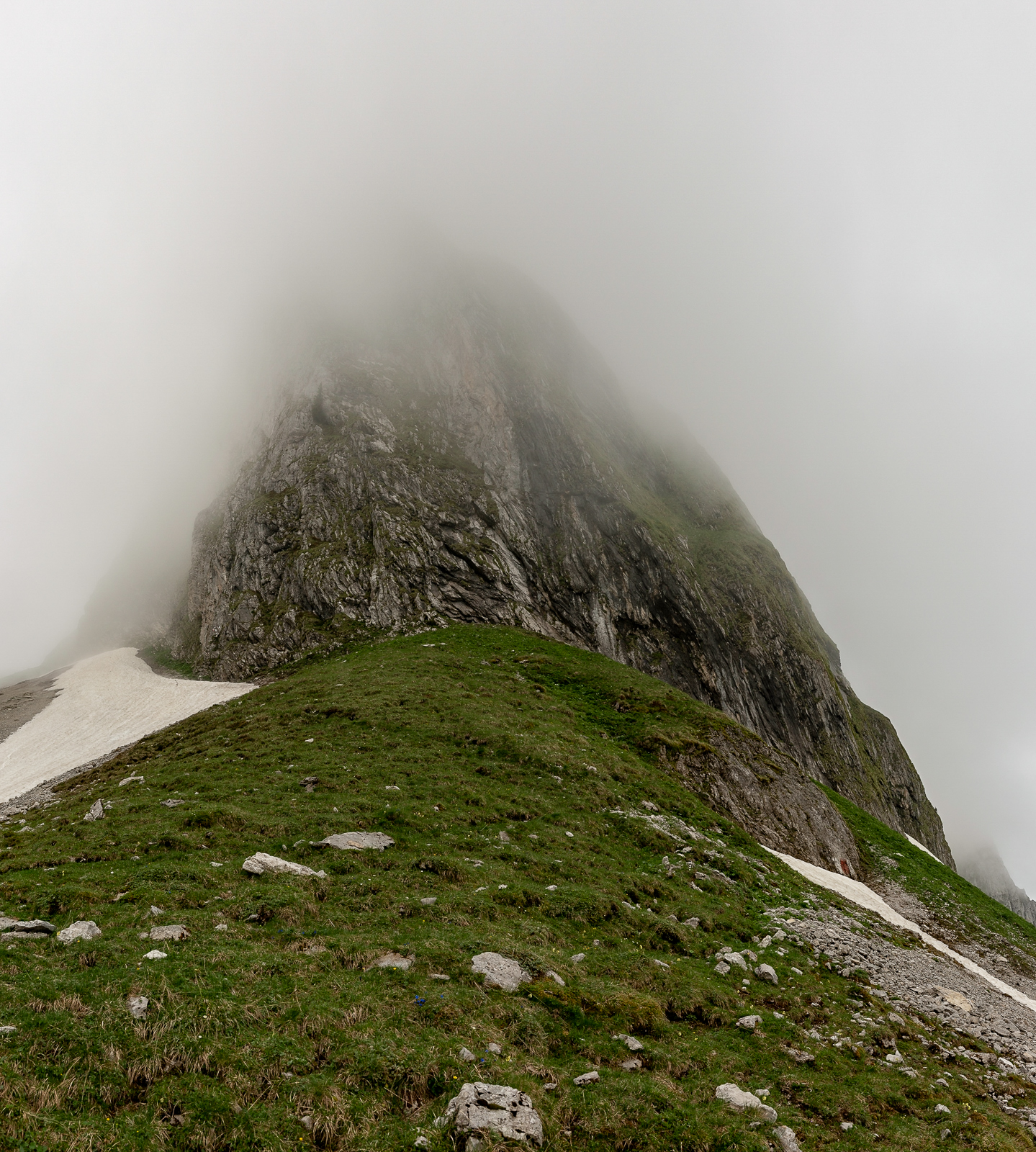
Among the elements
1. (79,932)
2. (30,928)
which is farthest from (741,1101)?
(30,928)

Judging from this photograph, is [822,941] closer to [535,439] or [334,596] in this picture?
[334,596]

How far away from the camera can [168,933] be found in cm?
1388

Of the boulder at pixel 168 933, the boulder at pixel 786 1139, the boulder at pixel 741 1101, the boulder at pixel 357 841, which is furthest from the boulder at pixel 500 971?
the boulder at pixel 357 841

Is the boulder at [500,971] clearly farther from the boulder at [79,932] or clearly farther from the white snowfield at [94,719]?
the white snowfield at [94,719]

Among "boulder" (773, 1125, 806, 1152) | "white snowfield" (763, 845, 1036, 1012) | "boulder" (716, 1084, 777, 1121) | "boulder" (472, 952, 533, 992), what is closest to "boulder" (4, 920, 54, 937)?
"boulder" (472, 952, 533, 992)

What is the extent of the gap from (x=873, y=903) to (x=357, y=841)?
1400 inches

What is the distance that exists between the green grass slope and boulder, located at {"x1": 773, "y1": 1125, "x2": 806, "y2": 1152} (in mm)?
315

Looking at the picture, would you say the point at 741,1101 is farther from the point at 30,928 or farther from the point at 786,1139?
the point at 30,928

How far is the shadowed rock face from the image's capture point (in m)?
70.4

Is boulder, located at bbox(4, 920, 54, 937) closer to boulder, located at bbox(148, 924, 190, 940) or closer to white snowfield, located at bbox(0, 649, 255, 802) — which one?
boulder, located at bbox(148, 924, 190, 940)

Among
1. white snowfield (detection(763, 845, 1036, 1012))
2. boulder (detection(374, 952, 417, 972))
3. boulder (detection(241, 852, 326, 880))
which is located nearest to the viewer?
boulder (detection(374, 952, 417, 972))

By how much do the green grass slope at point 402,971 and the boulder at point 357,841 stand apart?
18.7 inches

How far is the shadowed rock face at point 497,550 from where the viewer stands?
70375 millimetres

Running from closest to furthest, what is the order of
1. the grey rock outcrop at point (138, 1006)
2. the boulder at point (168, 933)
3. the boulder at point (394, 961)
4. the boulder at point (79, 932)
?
the grey rock outcrop at point (138, 1006), the boulder at point (79, 932), the boulder at point (168, 933), the boulder at point (394, 961)
